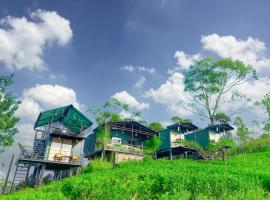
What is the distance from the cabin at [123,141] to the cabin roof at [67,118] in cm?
268

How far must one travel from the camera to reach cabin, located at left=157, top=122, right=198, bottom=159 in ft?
122

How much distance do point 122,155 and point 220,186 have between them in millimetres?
19757

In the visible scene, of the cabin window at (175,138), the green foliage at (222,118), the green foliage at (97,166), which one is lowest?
the green foliage at (97,166)

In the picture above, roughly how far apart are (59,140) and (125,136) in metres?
9.58

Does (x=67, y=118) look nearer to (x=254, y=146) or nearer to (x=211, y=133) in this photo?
(x=211, y=133)

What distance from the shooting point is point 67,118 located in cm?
3034

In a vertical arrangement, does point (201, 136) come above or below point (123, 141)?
above

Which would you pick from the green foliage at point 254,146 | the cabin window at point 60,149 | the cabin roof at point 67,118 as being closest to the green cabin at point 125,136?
the cabin roof at point 67,118

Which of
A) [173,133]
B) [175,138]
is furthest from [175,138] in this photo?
[173,133]

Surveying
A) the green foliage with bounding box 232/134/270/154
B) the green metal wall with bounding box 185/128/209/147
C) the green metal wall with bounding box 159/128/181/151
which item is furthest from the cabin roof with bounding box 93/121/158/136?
the green foliage with bounding box 232/134/270/154

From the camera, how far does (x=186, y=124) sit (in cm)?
3862

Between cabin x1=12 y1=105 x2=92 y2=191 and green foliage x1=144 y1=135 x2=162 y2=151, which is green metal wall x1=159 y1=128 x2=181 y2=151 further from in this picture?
cabin x1=12 y1=105 x2=92 y2=191

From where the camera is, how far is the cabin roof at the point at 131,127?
3452 centimetres

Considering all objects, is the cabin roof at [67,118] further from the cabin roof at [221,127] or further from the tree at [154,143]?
the cabin roof at [221,127]
